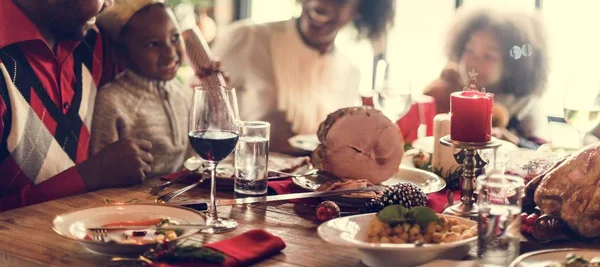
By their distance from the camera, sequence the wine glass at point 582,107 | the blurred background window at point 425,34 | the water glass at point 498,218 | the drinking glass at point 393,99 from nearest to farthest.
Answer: the water glass at point 498,218 → the wine glass at point 582,107 → the drinking glass at point 393,99 → the blurred background window at point 425,34

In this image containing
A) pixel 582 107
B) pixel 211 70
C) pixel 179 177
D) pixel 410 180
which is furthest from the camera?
pixel 211 70

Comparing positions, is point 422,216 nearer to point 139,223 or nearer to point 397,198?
point 397,198

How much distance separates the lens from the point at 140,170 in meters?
1.87

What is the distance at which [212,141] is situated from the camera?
142cm

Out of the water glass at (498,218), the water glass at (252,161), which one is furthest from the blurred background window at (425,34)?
the water glass at (498,218)

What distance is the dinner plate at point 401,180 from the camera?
160 centimetres

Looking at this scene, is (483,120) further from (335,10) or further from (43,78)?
(335,10)

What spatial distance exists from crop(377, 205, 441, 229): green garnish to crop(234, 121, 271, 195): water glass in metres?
0.44

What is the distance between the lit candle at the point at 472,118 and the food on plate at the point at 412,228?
220 millimetres

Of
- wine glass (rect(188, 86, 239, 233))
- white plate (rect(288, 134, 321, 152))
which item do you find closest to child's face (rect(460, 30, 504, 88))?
white plate (rect(288, 134, 321, 152))

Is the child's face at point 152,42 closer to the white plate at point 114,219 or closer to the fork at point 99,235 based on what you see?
the white plate at point 114,219

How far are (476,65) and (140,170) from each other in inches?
79.3

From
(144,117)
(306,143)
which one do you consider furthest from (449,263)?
(144,117)

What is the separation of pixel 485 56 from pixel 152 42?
1.69 m
